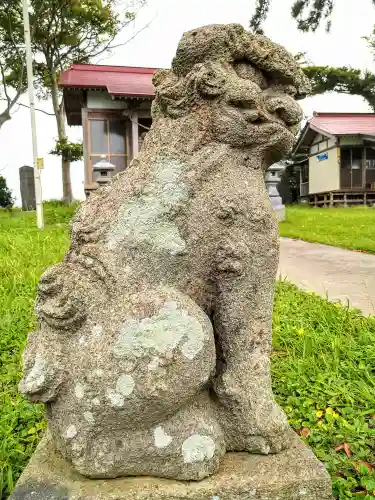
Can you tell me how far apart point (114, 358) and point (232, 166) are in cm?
61

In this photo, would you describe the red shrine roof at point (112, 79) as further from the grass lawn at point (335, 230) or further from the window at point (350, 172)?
the window at point (350, 172)

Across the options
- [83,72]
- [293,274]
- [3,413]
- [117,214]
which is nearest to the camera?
[117,214]

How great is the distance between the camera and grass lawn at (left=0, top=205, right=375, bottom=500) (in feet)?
6.68

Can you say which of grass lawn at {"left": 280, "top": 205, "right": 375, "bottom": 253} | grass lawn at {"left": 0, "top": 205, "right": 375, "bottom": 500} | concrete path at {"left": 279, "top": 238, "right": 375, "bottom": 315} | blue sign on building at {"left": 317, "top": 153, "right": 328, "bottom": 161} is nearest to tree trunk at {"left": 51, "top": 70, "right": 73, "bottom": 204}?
grass lawn at {"left": 280, "top": 205, "right": 375, "bottom": 253}

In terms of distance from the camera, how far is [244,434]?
1.31m

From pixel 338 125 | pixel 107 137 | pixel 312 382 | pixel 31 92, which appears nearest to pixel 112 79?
pixel 107 137

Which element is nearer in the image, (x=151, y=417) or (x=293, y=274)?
(x=151, y=417)

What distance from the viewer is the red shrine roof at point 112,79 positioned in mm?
11012

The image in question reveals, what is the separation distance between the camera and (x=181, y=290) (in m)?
1.29

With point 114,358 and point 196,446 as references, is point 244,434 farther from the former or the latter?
point 114,358

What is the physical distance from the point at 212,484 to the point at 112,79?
1187cm

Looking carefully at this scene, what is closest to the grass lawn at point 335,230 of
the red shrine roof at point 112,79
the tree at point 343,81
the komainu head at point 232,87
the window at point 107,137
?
the red shrine roof at point 112,79

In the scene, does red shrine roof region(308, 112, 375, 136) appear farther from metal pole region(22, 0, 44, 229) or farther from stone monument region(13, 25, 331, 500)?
stone monument region(13, 25, 331, 500)

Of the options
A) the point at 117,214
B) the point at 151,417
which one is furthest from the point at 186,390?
the point at 117,214
